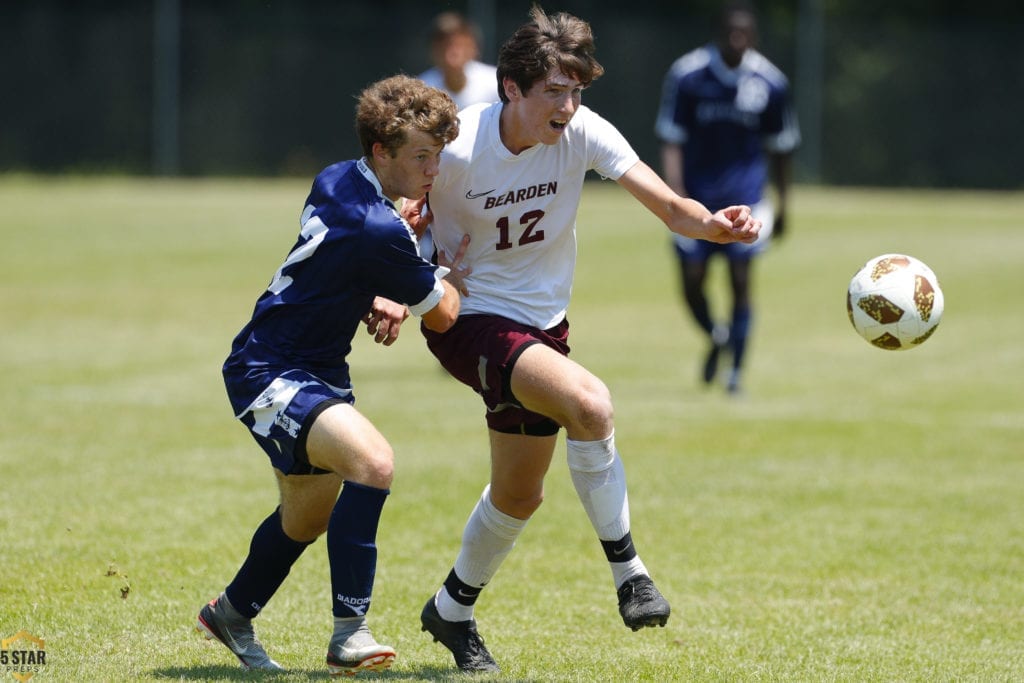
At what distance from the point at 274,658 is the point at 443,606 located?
1.86 ft

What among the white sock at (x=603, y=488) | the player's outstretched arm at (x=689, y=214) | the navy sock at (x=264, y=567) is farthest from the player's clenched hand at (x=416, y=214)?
the navy sock at (x=264, y=567)

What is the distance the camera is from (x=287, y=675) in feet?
14.6

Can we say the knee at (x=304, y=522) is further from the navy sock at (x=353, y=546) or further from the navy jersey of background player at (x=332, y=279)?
the navy jersey of background player at (x=332, y=279)

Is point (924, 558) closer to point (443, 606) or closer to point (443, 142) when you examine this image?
point (443, 606)

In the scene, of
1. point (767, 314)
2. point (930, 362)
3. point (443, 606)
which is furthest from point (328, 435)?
point (767, 314)

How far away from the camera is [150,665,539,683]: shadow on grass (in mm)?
4410

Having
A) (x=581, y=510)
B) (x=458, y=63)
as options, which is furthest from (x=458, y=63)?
(x=581, y=510)

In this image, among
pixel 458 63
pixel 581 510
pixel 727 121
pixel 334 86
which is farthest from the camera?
pixel 334 86

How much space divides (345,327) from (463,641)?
3.68 ft

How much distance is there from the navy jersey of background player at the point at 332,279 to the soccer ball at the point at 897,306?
5.70ft

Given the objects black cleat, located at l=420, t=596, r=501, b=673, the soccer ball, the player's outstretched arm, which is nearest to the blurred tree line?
the soccer ball

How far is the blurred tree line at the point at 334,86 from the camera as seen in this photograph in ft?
101

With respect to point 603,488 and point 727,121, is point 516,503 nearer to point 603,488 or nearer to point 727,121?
point 603,488

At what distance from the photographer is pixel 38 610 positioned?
5090mm
